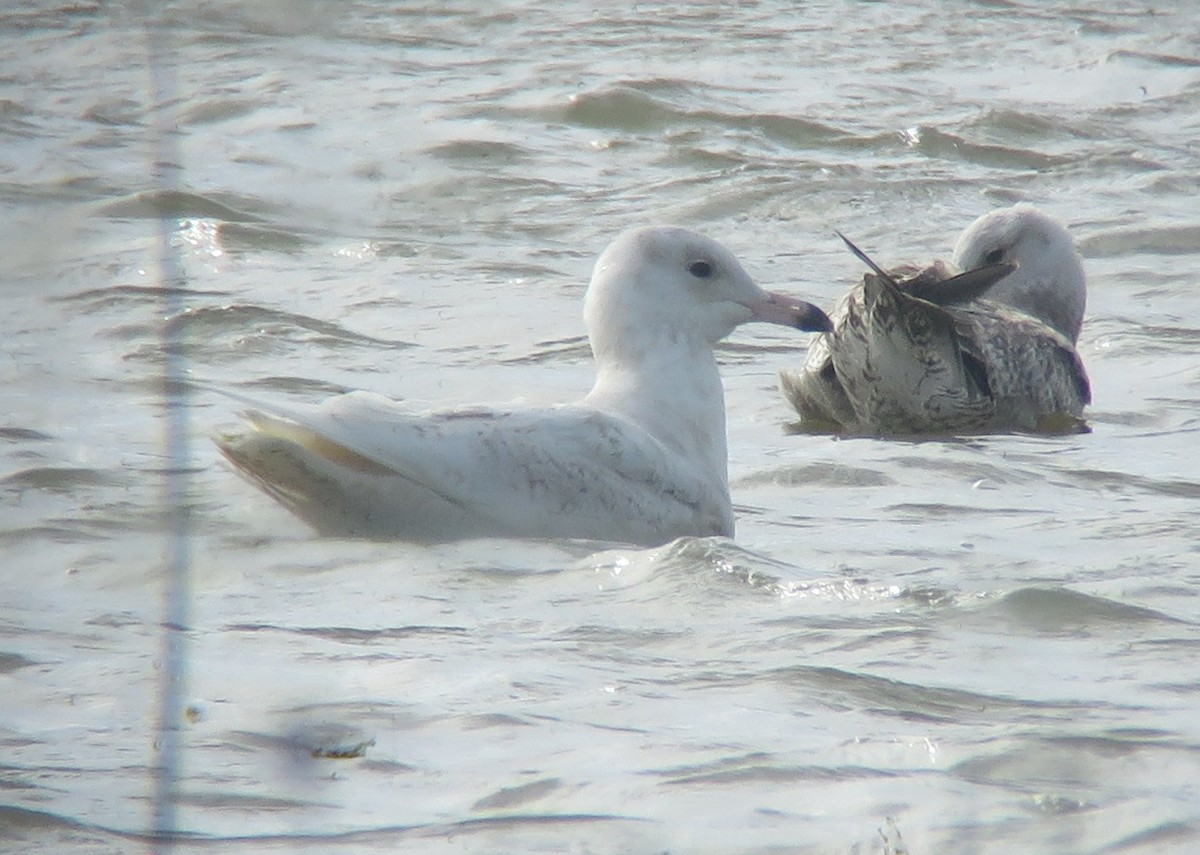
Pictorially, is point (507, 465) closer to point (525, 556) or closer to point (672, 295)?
point (525, 556)

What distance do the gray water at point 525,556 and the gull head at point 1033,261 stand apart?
349 millimetres

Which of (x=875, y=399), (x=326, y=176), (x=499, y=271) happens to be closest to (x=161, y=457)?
(x=875, y=399)

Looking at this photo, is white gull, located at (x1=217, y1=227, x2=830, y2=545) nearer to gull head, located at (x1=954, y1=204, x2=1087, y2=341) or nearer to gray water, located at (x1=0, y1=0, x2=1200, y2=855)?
gray water, located at (x1=0, y1=0, x2=1200, y2=855)

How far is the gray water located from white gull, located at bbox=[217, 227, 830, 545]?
0.46 feet

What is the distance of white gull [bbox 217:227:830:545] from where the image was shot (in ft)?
18.0

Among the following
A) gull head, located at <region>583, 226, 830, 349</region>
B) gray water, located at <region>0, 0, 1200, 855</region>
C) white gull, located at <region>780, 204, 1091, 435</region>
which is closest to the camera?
gray water, located at <region>0, 0, 1200, 855</region>

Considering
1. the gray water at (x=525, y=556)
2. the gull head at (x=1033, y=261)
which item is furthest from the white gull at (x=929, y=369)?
the gull head at (x=1033, y=261)

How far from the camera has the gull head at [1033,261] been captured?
9.34 m

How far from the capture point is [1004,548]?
5.88 metres

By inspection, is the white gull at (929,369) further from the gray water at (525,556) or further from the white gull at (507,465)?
the white gull at (507,465)

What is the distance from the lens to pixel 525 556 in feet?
18.2

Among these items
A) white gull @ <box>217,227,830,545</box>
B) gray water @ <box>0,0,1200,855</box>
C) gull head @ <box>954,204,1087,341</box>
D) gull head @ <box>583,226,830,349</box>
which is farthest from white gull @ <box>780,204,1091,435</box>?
white gull @ <box>217,227,830,545</box>

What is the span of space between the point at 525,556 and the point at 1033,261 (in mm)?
4538

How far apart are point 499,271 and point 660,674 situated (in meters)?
5.53
